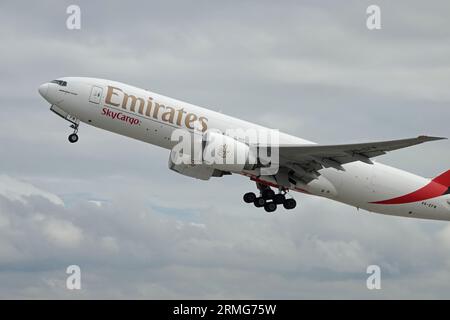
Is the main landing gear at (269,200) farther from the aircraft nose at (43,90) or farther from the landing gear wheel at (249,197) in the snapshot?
the aircraft nose at (43,90)

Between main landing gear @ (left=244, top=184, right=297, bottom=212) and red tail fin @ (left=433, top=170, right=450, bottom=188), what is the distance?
9.93 m

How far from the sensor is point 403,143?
51125mm

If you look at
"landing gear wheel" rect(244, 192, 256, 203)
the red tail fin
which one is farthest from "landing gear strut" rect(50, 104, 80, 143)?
the red tail fin

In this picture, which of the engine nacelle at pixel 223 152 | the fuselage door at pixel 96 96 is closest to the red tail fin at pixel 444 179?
the engine nacelle at pixel 223 152

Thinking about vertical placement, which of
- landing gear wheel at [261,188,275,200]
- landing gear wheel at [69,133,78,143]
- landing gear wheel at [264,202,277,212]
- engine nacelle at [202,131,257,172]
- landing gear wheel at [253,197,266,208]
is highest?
landing gear wheel at [69,133,78,143]

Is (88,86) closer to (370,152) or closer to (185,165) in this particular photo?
(185,165)

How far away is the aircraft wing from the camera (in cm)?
5226

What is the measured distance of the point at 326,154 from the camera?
54.6 m

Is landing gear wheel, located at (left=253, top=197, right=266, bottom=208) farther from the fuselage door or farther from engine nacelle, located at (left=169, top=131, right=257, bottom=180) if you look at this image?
the fuselage door

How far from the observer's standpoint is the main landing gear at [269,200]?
193ft

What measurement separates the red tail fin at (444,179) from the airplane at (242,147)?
8.88 feet

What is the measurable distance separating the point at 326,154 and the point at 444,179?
11.1 metres

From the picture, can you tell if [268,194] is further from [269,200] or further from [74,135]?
[74,135]

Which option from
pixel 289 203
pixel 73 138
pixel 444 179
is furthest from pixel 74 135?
pixel 444 179
